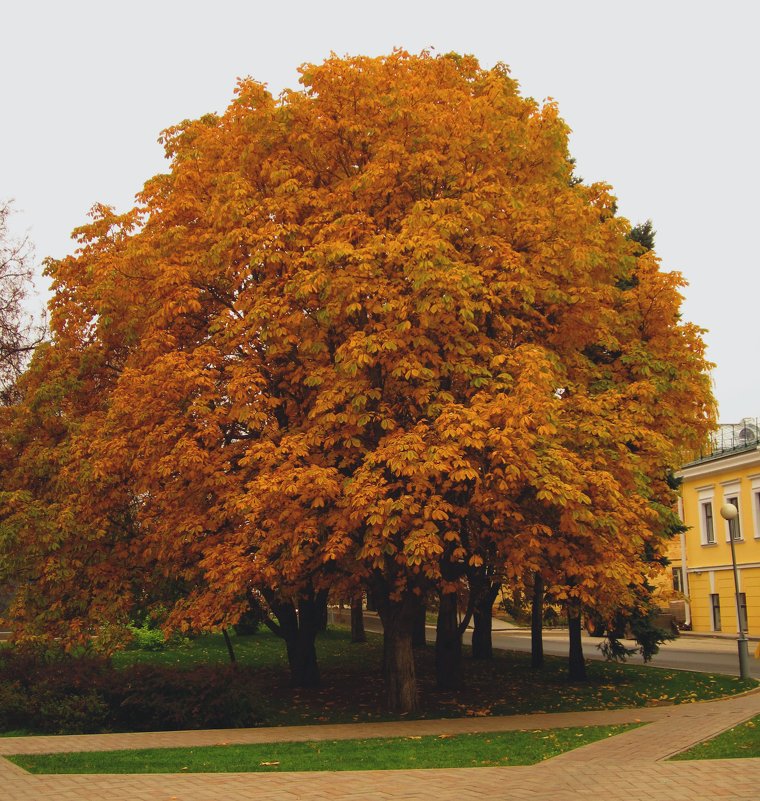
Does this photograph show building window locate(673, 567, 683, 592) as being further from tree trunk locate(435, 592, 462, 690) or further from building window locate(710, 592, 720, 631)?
tree trunk locate(435, 592, 462, 690)

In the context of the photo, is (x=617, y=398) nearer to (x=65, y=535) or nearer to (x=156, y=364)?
(x=156, y=364)

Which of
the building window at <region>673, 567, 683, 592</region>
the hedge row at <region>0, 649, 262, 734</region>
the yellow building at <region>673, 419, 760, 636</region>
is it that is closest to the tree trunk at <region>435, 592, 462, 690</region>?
the hedge row at <region>0, 649, 262, 734</region>

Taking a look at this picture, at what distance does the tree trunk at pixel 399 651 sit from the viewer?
17578 millimetres

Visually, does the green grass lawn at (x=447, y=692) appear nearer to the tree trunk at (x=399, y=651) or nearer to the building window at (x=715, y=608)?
the tree trunk at (x=399, y=651)

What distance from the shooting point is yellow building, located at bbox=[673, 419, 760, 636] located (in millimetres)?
40688

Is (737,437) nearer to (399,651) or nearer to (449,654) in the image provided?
(449,654)

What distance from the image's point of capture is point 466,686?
22250 millimetres

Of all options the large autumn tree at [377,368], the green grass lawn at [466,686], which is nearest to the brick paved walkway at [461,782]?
the large autumn tree at [377,368]

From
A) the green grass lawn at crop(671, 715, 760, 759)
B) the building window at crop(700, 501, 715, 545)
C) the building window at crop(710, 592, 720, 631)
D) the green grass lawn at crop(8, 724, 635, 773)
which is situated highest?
the building window at crop(700, 501, 715, 545)

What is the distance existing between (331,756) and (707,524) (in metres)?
37.1

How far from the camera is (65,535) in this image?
1772 cm

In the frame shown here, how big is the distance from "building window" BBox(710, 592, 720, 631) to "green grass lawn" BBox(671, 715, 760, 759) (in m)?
33.5

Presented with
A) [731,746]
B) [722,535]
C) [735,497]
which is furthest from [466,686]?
[722,535]

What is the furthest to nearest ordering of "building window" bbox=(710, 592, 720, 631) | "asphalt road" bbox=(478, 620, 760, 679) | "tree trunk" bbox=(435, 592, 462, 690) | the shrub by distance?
"building window" bbox=(710, 592, 720, 631) → "asphalt road" bbox=(478, 620, 760, 679) → "tree trunk" bbox=(435, 592, 462, 690) → the shrub
